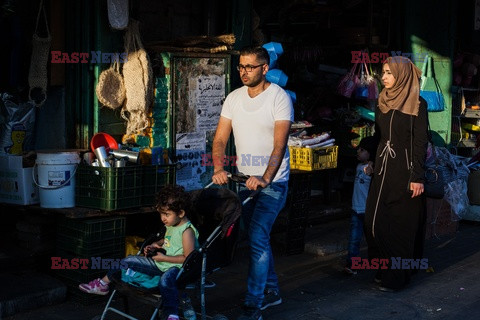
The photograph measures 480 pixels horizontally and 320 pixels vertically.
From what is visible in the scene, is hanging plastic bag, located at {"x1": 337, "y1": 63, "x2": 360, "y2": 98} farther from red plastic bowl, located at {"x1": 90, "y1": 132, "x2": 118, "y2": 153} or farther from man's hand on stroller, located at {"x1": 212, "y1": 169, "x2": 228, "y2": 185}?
man's hand on stroller, located at {"x1": 212, "y1": 169, "x2": 228, "y2": 185}

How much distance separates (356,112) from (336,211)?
1.36m

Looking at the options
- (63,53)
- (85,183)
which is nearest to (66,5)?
(63,53)

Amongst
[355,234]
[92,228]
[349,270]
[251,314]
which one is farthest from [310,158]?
[92,228]

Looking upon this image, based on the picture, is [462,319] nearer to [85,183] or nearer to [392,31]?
[85,183]

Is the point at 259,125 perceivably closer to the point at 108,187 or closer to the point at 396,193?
the point at 108,187

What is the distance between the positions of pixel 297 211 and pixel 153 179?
7.42ft

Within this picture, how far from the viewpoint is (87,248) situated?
6309 mm

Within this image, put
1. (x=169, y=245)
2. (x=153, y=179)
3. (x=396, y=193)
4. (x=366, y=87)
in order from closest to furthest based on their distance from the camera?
(x=169, y=245) < (x=153, y=179) < (x=396, y=193) < (x=366, y=87)

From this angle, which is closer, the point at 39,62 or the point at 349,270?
the point at 39,62

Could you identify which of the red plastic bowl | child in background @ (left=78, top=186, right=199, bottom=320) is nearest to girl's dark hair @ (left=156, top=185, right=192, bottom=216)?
child in background @ (left=78, top=186, right=199, bottom=320)

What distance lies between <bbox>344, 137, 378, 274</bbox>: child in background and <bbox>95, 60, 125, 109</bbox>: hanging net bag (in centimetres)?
239

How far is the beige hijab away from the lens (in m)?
6.86

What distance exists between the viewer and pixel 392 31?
35.3 ft

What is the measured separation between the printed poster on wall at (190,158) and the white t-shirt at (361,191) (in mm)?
1597
